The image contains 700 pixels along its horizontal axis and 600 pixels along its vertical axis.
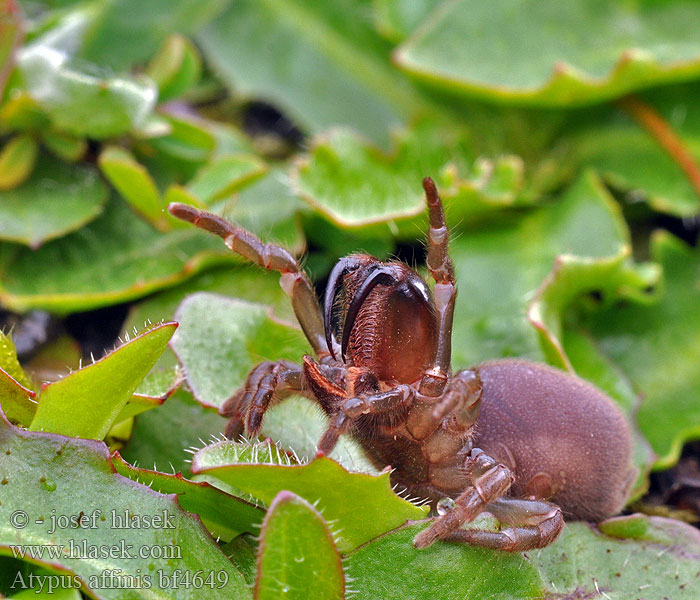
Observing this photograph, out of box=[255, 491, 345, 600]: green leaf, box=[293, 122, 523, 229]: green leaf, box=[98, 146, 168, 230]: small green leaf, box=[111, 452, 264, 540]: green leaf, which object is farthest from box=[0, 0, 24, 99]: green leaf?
box=[255, 491, 345, 600]: green leaf

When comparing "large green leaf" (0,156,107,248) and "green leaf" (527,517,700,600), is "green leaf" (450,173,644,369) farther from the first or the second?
"large green leaf" (0,156,107,248)

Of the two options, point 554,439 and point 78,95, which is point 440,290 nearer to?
point 554,439

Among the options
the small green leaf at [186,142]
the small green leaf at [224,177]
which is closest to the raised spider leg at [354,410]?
the small green leaf at [224,177]

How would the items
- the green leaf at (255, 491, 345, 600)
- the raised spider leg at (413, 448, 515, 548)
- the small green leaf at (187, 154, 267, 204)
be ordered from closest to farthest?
the green leaf at (255, 491, 345, 600) → the raised spider leg at (413, 448, 515, 548) → the small green leaf at (187, 154, 267, 204)

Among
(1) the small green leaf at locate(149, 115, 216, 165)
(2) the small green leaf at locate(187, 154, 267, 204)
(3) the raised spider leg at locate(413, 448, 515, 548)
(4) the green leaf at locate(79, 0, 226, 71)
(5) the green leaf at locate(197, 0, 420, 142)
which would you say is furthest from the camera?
(5) the green leaf at locate(197, 0, 420, 142)

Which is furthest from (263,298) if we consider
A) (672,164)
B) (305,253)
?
(672,164)

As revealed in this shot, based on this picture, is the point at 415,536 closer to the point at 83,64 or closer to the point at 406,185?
the point at 406,185

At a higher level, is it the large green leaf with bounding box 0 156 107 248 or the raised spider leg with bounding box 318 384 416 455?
the raised spider leg with bounding box 318 384 416 455

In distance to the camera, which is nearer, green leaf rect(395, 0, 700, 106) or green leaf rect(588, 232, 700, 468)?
green leaf rect(588, 232, 700, 468)

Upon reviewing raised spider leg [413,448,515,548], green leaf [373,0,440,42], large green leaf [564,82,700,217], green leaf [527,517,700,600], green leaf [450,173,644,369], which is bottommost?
green leaf [527,517,700,600]
